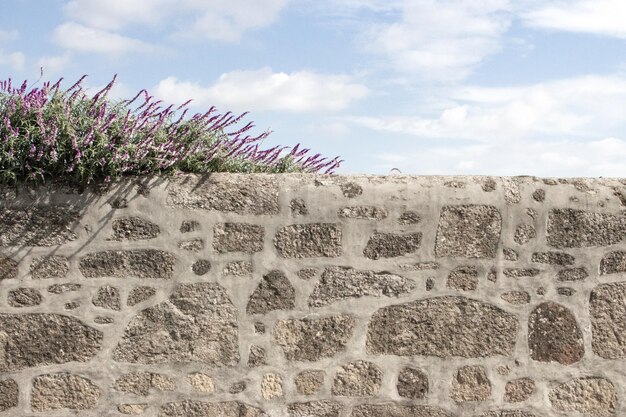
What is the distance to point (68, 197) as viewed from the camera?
166 inches

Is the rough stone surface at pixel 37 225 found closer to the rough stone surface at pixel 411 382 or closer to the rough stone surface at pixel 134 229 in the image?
the rough stone surface at pixel 134 229

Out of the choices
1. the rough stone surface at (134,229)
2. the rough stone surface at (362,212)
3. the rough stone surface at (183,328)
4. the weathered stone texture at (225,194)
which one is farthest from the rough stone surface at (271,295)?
the rough stone surface at (134,229)

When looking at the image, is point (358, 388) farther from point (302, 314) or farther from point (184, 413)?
point (184, 413)

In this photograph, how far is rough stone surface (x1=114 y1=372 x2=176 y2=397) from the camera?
425cm

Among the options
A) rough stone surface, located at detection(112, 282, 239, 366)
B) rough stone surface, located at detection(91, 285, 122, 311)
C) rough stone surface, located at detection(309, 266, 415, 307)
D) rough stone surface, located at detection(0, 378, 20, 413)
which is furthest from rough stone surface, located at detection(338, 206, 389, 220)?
rough stone surface, located at detection(0, 378, 20, 413)

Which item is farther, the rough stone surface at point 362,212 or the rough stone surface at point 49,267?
the rough stone surface at point 362,212

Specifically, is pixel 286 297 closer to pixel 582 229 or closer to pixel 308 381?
pixel 308 381

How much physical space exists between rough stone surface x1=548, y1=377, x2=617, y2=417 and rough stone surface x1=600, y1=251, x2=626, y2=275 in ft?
1.82

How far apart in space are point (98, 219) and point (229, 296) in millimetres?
714

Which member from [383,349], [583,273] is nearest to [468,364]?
[383,349]

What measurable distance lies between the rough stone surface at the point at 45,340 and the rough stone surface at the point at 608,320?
245 centimetres

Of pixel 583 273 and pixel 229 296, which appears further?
pixel 583 273

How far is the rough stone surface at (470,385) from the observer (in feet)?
14.5

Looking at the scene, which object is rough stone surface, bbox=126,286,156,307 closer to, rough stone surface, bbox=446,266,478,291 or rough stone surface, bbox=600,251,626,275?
rough stone surface, bbox=446,266,478,291
